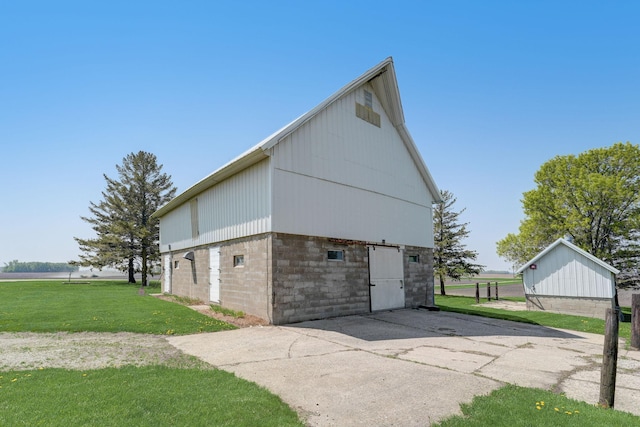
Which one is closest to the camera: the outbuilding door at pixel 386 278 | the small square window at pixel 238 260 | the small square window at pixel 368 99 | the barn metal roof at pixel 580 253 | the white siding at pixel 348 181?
the white siding at pixel 348 181

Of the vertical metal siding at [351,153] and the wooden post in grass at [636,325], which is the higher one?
the vertical metal siding at [351,153]

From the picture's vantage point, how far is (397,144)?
16.9 meters

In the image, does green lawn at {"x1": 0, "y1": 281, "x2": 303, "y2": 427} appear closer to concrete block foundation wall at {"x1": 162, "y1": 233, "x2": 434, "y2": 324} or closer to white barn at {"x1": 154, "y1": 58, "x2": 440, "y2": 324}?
concrete block foundation wall at {"x1": 162, "y1": 233, "x2": 434, "y2": 324}

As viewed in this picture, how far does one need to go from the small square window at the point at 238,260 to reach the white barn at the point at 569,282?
15381 millimetres

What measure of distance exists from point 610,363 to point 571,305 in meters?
15.6

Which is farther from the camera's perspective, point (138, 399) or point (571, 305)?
point (571, 305)

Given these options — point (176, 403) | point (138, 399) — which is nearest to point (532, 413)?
point (176, 403)

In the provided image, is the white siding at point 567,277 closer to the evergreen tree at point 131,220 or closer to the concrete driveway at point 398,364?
the concrete driveway at point 398,364

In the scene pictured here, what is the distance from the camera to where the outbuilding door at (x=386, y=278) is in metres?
14.6

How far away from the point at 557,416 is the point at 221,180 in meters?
12.8

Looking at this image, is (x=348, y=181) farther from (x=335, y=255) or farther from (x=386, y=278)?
(x=386, y=278)

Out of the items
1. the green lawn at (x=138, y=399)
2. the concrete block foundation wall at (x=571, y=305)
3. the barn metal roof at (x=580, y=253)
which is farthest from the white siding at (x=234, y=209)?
the concrete block foundation wall at (x=571, y=305)

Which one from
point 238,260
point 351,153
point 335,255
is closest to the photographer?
point 335,255

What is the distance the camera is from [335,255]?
43.4 feet
